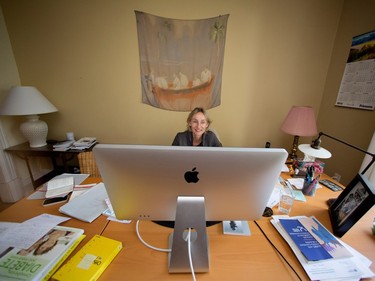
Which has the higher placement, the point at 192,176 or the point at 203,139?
the point at 192,176

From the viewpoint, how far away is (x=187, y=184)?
580mm

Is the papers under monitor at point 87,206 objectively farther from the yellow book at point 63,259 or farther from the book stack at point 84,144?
the book stack at point 84,144

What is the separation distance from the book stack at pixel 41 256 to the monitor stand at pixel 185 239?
1.28 ft

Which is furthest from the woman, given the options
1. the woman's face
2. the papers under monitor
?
the papers under monitor

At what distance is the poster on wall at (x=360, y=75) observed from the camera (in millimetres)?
1544

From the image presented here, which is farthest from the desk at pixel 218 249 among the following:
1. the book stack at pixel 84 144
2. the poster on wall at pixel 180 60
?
the poster on wall at pixel 180 60

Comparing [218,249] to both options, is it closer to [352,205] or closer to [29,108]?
[352,205]

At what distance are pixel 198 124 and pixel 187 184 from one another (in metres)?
1.09

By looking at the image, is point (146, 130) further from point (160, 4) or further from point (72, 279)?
point (72, 279)

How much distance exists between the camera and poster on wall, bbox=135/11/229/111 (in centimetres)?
198

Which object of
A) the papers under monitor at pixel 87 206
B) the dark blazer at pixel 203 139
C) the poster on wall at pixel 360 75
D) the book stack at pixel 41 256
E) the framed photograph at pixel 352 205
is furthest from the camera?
the dark blazer at pixel 203 139

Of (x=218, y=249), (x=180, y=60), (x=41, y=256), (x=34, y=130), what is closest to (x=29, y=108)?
(x=34, y=130)

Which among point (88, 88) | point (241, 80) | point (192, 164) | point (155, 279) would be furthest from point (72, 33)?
point (155, 279)

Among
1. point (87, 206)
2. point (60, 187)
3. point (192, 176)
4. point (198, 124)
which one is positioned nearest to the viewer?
point (192, 176)
